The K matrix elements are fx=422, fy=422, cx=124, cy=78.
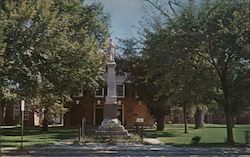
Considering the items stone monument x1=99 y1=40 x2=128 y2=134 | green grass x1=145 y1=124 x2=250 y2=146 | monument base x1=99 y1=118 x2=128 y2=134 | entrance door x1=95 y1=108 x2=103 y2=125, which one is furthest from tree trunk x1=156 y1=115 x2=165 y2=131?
monument base x1=99 y1=118 x2=128 y2=134

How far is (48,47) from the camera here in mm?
24578

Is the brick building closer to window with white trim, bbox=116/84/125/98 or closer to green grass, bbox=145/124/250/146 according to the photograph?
window with white trim, bbox=116/84/125/98

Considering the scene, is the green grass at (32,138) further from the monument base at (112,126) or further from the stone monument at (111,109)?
the stone monument at (111,109)

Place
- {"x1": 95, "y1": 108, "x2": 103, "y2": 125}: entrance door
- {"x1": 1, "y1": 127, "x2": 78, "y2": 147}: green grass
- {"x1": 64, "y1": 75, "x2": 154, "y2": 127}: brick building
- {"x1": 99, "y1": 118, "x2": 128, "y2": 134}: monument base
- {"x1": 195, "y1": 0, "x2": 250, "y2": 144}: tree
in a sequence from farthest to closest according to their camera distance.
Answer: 1. {"x1": 95, "y1": 108, "x2": 103, "y2": 125}: entrance door
2. {"x1": 64, "y1": 75, "x2": 154, "y2": 127}: brick building
3. {"x1": 99, "y1": 118, "x2": 128, "y2": 134}: monument base
4. {"x1": 1, "y1": 127, "x2": 78, "y2": 147}: green grass
5. {"x1": 195, "y1": 0, "x2": 250, "y2": 144}: tree

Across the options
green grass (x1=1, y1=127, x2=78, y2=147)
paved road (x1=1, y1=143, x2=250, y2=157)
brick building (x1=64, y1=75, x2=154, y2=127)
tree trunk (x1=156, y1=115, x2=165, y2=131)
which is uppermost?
brick building (x1=64, y1=75, x2=154, y2=127)

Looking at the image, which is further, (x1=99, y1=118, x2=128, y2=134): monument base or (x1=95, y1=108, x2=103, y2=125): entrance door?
(x1=95, y1=108, x2=103, y2=125): entrance door

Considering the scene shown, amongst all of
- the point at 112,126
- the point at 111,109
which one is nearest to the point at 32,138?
the point at 112,126

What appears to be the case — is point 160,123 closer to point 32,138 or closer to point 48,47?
point 32,138

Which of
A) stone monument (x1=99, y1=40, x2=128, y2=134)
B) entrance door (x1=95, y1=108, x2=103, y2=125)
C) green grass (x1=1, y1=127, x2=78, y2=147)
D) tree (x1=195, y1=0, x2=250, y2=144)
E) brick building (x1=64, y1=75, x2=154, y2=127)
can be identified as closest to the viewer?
tree (x1=195, y1=0, x2=250, y2=144)

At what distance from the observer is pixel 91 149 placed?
21.5 m

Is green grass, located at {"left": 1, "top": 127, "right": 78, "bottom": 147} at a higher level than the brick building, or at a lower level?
lower

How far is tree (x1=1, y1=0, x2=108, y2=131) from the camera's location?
77.9 feet

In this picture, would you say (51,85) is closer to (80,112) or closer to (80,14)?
(80,14)

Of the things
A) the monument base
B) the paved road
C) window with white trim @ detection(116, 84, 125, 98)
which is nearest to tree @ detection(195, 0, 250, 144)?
the paved road
